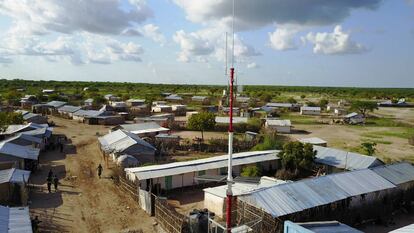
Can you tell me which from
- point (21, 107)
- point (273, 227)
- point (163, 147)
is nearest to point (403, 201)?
point (273, 227)

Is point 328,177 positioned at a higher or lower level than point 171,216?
higher

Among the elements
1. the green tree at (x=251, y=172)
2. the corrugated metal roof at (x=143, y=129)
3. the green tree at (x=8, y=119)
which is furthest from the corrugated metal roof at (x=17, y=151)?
the green tree at (x=251, y=172)

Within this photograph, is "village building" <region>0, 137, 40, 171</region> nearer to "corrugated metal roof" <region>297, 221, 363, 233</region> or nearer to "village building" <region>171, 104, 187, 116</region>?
"corrugated metal roof" <region>297, 221, 363, 233</region>

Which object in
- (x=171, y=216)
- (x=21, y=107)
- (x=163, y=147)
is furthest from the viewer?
(x=21, y=107)

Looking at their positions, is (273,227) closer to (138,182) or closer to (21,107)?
(138,182)

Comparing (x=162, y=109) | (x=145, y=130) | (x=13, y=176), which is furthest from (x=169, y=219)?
(x=162, y=109)

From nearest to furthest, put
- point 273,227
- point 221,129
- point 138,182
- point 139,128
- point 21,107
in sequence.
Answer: point 273,227 < point 138,182 < point 139,128 < point 221,129 < point 21,107

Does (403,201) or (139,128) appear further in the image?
(139,128)
